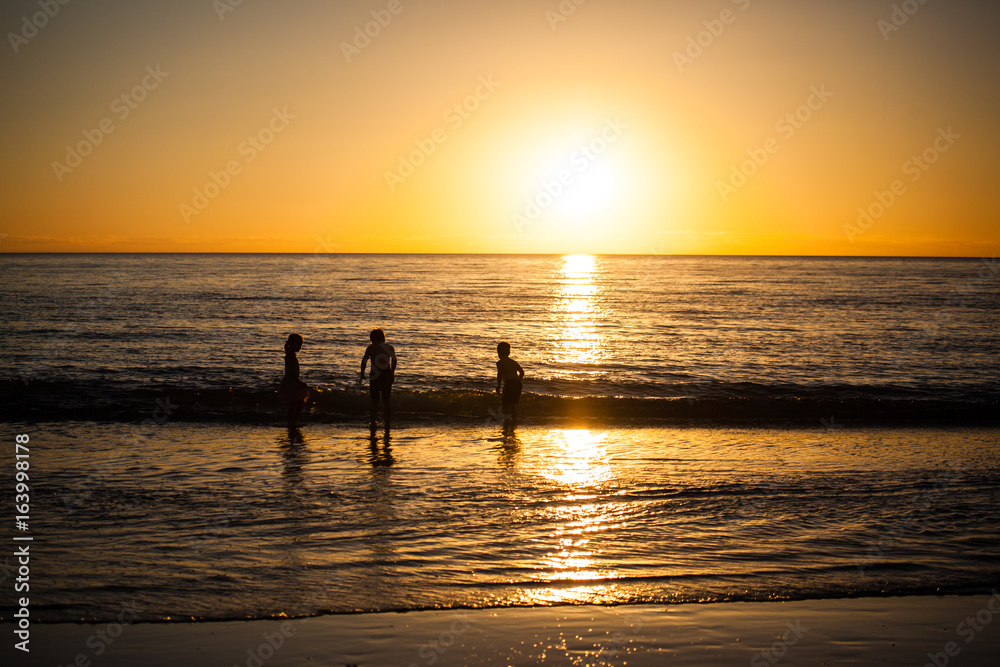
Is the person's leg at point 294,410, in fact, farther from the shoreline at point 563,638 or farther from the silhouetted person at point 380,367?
the shoreline at point 563,638

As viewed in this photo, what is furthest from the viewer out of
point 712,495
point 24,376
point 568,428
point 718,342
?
point 718,342

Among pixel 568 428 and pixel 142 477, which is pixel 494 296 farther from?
pixel 142 477

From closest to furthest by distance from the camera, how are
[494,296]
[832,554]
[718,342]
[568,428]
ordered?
[832,554], [568,428], [718,342], [494,296]

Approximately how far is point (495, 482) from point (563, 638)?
171 inches

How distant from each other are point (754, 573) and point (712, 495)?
253 cm

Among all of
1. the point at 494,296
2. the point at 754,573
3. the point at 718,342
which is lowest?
the point at 754,573

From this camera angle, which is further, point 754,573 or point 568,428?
point 568,428

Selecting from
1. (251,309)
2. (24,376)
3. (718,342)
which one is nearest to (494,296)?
(251,309)

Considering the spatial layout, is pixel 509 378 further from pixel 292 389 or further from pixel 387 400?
pixel 292 389

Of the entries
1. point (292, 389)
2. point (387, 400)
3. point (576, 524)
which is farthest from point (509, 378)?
point (576, 524)

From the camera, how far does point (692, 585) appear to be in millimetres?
5578

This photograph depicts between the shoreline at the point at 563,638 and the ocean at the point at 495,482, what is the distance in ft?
0.76

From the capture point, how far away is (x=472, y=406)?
16.2 m

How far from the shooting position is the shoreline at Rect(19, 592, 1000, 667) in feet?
14.4
